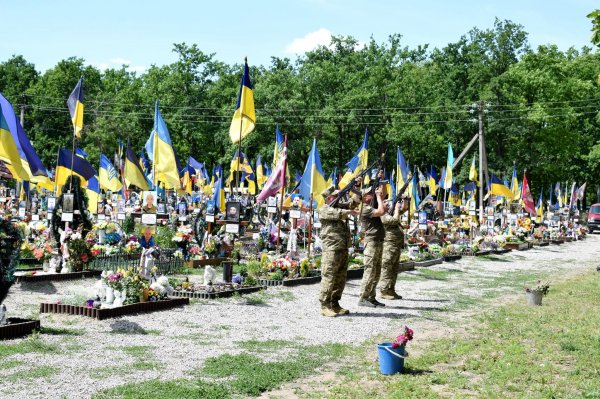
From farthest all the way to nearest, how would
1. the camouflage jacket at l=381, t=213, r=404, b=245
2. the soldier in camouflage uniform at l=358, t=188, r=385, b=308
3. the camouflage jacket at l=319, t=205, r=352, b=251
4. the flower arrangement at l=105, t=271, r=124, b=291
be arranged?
the camouflage jacket at l=381, t=213, r=404, b=245, the soldier in camouflage uniform at l=358, t=188, r=385, b=308, the camouflage jacket at l=319, t=205, r=352, b=251, the flower arrangement at l=105, t=271, r=124, b=291

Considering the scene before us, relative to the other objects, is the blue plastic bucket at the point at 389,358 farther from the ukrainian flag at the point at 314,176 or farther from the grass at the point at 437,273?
the ukrainian flag at the point at 314,176

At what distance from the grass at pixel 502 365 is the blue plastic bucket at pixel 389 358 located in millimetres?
149

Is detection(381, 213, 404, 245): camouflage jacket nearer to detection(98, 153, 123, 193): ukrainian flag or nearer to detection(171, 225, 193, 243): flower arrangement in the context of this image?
detection(171, 225, 193, 243): flower arrangement

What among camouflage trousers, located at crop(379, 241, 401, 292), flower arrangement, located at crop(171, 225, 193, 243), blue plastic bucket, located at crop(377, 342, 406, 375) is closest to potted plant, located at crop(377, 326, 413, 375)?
blue plastic bucket, located at crop(377, 342, 406, 375)

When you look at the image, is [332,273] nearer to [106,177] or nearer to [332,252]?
[332,252]

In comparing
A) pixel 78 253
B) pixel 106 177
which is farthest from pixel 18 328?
pixel 106 177

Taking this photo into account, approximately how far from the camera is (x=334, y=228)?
13383 mm

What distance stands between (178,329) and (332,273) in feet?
10.2

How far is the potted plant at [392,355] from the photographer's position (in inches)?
352

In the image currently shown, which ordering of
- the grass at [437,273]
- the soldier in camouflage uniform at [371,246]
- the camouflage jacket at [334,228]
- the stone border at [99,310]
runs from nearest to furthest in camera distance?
the stone border at [99,310]
the camouflage jacket at [334,228]
the soldier in camouflage uniform at [371,246]
the grass at [437,273]

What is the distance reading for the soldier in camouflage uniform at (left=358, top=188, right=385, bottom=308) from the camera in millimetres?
14492

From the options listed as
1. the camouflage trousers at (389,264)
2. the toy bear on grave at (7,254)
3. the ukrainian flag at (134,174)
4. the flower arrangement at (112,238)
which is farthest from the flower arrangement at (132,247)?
the toy bear on grave at (7,254)

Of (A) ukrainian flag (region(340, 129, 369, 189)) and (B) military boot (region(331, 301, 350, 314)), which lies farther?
(A) ukrainian flag (region(340, 129, 369, 189))

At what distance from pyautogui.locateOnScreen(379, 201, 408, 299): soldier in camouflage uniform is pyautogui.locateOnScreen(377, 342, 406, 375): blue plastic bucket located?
6.67 m
